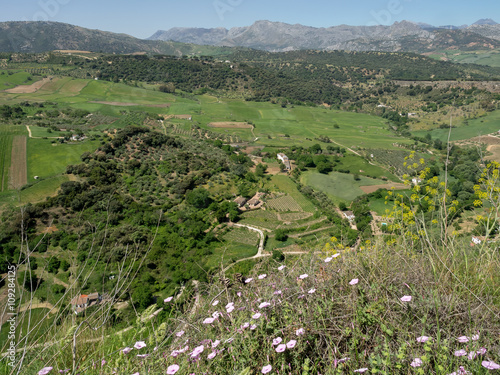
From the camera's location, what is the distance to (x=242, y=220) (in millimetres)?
31562

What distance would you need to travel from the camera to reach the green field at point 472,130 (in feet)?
231

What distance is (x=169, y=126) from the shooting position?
6544 cm

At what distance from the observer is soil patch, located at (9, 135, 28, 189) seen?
32062 mm

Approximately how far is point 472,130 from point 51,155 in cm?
8815

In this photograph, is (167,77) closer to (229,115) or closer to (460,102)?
(229,115)

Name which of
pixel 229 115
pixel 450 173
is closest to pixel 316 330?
pixel 450 173

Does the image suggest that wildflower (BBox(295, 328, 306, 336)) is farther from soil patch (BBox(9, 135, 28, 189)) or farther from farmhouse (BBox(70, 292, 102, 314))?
soil patch (BBox(9, 135, 28, 189))

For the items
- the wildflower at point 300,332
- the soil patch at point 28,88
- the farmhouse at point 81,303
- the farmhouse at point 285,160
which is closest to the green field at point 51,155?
the farmhouse at point 285,160

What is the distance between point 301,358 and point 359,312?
632 mm

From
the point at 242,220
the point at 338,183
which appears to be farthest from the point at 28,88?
the point at 338,183

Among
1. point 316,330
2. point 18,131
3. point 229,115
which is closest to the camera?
point 316,330

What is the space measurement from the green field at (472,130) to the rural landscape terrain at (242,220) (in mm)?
1033

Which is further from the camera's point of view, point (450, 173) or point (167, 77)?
point (167, 77)

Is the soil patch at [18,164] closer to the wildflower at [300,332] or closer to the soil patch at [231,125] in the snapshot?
the wildflower at [300,332]
